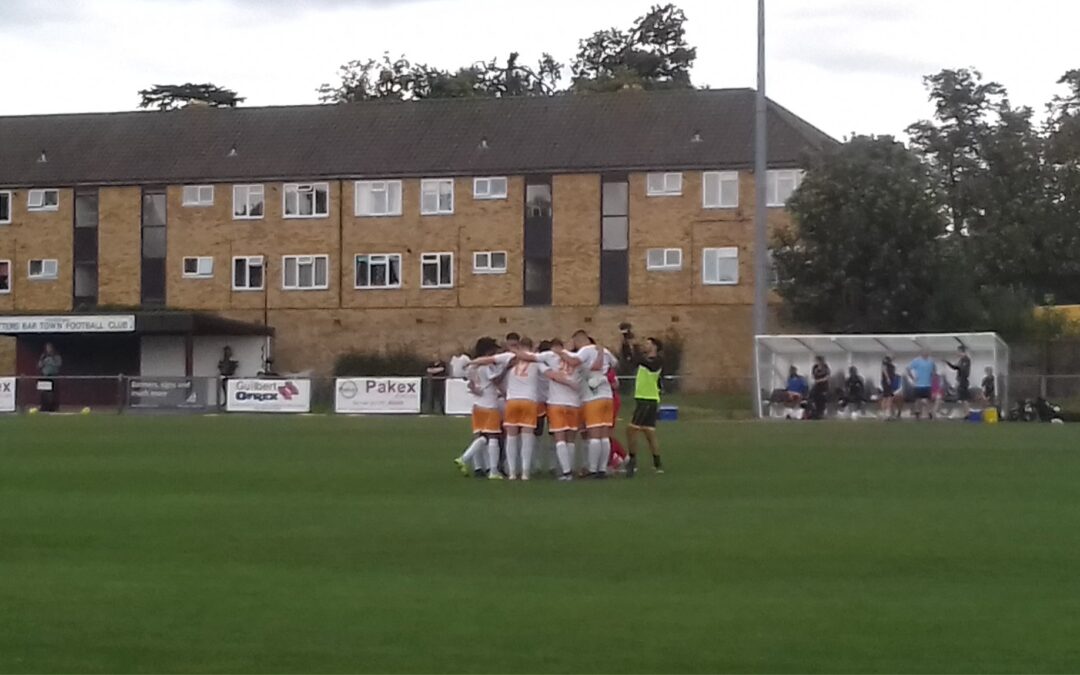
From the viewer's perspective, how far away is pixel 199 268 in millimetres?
73000

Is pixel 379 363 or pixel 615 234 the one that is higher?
pixel 615 234

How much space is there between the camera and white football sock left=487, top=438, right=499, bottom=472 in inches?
917

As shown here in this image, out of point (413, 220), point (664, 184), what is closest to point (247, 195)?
point (413, 220)

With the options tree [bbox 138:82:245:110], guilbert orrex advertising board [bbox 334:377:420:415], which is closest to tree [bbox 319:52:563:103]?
tree [bbox 138:82:245:110]

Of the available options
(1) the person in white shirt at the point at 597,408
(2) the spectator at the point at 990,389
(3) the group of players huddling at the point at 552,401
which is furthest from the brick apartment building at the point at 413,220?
(1) the person in white shirt at the point at 597,408

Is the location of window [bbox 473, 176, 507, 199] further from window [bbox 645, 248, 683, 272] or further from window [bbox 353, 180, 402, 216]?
window [bbox 645, 248, 683, 272]

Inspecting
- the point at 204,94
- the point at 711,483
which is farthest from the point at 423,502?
the point at 204,94

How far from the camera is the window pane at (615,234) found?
226ft

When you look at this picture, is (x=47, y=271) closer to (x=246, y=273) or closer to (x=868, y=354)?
(x=246, y=273)

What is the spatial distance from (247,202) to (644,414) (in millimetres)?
51942

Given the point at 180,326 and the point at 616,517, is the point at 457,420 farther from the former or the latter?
the point at 616,517

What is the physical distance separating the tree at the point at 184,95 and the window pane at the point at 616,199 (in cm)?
5254

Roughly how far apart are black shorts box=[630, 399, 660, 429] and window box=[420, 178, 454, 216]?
1894 inches

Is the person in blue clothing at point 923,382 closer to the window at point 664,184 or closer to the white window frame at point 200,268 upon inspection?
the window at point 664,184
